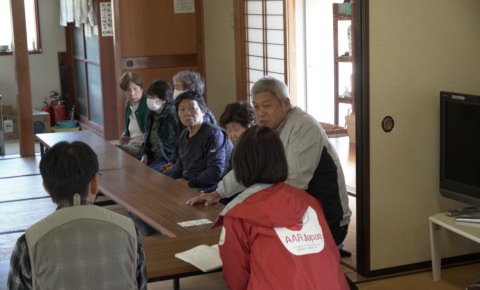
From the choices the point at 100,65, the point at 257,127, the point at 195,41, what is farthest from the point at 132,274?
the point at 100,65

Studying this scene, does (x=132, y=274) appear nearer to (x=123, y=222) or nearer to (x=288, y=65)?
(x=123, y=222)

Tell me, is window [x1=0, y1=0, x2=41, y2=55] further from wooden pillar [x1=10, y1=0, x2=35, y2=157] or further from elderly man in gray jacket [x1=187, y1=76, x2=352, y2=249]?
elderly man in gray jacket [x1=187, y1=76, x2=352, y2=249]

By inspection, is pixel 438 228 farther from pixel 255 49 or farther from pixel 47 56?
pixel 47 56

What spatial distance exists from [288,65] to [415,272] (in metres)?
2.99

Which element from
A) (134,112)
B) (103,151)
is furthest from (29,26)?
(103,151)

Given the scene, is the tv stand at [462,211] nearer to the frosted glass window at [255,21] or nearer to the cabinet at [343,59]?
the cabinet at [343,59]

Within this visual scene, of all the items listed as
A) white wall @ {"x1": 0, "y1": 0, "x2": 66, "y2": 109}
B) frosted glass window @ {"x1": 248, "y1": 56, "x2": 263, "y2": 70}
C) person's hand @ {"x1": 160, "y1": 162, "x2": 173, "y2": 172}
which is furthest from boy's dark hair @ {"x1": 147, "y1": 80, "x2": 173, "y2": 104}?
white wall @ {"x1": 0, "y1": 0, "x2": 66, "y2": 109}

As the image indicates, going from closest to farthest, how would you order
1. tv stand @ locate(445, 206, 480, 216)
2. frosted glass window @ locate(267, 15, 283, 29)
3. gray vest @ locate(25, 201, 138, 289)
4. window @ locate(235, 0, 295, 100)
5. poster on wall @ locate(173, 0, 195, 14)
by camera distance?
1. gray vest @ locate(25, 201, 138, 289)
2. tv stand @ locate(445, 206, 480, 216)
3. window @ locate(235, 0, 295, 100)
4. frosted glass window @ locate(267, 15, 283, 29)
5. poster on wall @ locate(173, 0, 195, 14)

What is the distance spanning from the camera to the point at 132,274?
196cm

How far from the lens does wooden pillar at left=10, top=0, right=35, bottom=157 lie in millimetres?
6966

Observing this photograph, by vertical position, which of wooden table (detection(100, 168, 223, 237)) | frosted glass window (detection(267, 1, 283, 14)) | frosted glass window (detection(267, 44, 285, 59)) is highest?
frosted glass window (detection(267, 1, 283, 14))

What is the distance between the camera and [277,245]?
7.39 feet

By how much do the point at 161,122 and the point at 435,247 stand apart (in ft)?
7.79

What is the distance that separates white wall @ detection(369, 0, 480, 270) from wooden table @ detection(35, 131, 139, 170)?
5.68 feet
